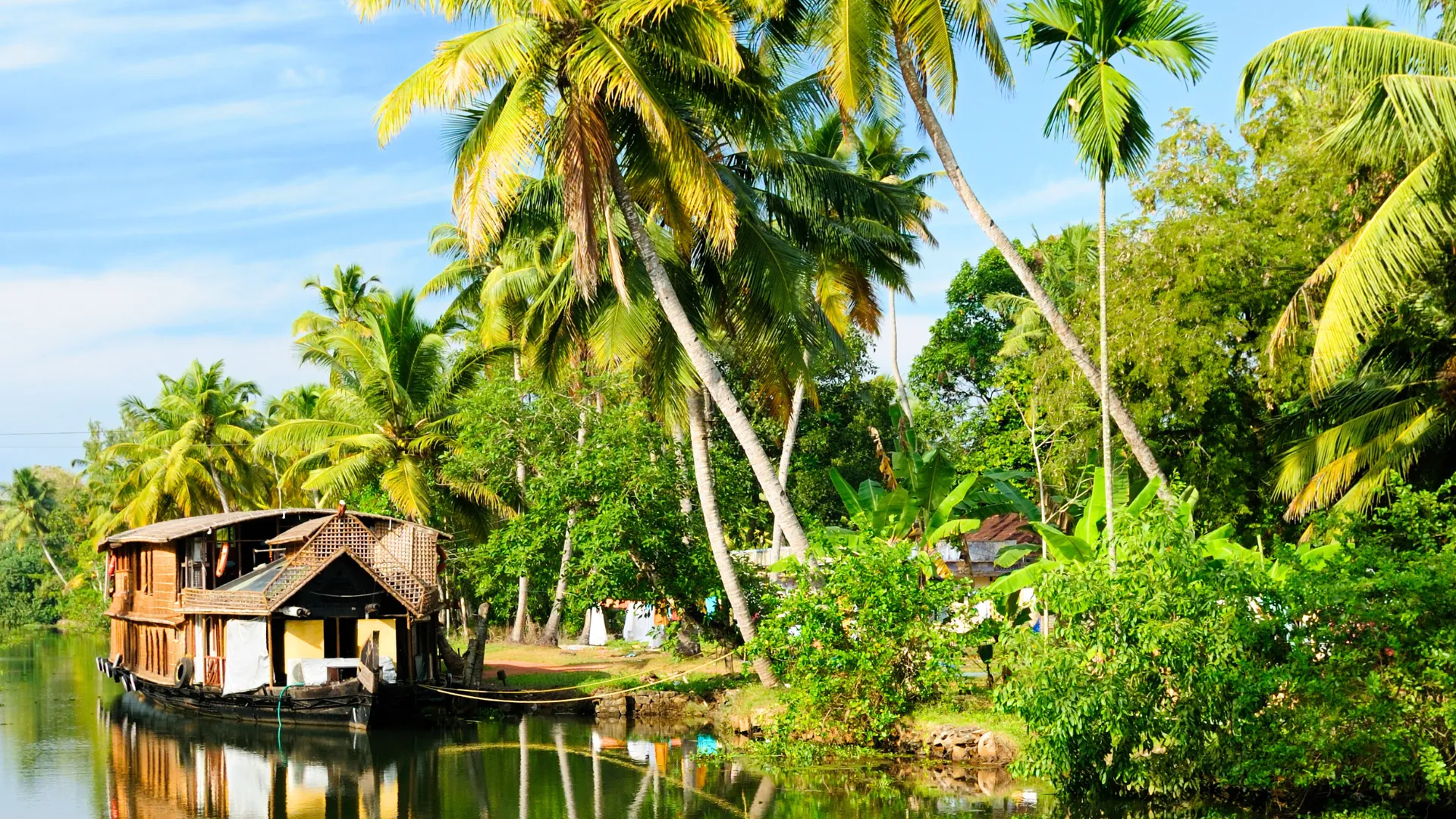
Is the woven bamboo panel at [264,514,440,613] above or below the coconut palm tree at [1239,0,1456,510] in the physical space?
below

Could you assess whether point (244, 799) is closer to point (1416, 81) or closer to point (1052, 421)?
point (1052, 421)

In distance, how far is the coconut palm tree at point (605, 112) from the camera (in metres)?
15.4

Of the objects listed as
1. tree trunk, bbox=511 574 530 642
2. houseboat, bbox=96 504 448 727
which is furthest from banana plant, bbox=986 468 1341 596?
tree trunk, bbox=511 574 530 642

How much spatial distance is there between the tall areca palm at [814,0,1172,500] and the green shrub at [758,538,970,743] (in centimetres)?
327

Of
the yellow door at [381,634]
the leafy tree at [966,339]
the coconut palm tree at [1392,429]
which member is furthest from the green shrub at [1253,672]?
the leafy tree at [966,339]

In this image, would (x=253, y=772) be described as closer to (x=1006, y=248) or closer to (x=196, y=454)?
(x=1006, y=248)

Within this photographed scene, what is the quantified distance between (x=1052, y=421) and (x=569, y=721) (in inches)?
372

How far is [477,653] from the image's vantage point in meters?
22.5

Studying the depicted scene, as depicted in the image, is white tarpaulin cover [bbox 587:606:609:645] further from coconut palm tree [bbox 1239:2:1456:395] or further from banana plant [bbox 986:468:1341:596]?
coconut palm tree [bbox 1239:2:1456:395]

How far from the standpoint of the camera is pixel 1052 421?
826 inches

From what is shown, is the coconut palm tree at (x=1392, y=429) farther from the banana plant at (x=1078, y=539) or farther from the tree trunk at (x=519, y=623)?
the tree trunk at (x=519, y=623)

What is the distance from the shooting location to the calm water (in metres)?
13.9

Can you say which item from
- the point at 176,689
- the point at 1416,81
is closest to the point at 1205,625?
the point at 1416,81

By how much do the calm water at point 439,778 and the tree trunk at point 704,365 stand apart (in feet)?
11.1
